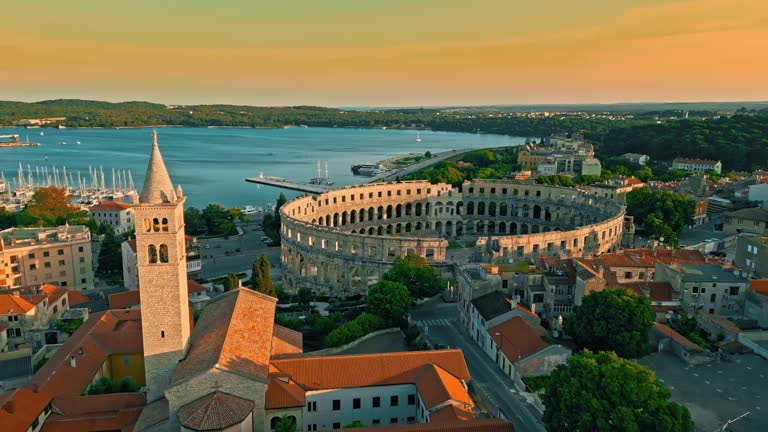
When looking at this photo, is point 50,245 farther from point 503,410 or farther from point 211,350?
point 503,410

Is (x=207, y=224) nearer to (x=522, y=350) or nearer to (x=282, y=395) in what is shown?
(x=522, y=350)

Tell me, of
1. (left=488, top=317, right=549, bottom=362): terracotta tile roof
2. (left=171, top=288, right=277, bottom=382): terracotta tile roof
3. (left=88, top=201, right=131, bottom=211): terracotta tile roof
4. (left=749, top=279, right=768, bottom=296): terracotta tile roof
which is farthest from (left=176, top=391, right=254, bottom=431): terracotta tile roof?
(left=88, top=201, right=131, bottom=211): terracotta tile roof

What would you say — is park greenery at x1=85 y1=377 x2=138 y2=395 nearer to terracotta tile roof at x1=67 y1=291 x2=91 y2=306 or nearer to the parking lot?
terracotta tile roof at x1=67 y1=291 x2=91 y2=306

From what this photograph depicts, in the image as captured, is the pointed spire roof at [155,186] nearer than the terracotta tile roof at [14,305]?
Yes

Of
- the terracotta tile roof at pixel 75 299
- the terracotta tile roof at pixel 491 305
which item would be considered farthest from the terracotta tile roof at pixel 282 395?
the terracotta tile roof at pixel 75 299

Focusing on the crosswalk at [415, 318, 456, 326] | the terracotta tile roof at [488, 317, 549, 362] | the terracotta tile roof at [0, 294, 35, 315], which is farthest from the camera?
the crosswalk at [415, 318, 456, 326]

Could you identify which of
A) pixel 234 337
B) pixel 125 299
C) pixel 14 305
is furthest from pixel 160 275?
pixel 125 299

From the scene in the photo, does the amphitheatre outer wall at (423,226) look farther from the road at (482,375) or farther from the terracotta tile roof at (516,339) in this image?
the terracotta tile roof at (516,339)
